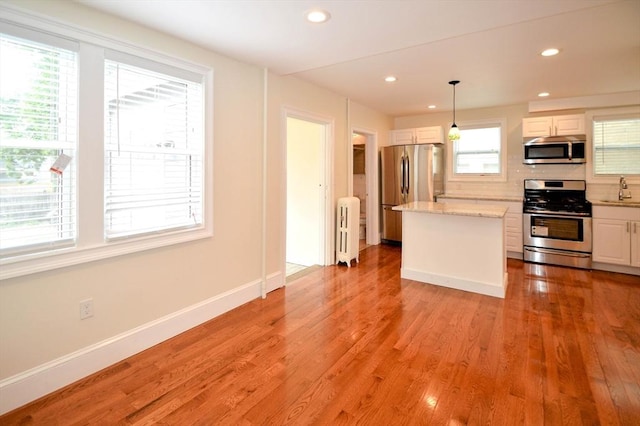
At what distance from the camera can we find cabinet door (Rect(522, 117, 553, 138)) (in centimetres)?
511

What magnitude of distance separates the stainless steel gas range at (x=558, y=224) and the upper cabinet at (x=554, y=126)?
748mm

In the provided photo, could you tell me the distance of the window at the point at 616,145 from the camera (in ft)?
15.9

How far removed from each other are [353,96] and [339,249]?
2.28 metres

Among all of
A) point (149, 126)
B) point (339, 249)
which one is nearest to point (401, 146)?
point (339, 249)

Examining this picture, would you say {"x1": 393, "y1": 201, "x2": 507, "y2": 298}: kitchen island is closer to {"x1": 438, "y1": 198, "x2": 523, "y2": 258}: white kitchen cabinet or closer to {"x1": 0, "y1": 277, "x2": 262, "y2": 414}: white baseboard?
{"x1": 438, "y1": 198, "x2": 523, "y2": 258}: white kitchen cabinet

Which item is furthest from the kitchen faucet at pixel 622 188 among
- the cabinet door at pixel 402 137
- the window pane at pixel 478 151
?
the cabinet door at pixel 402 137

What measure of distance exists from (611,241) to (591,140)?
5.19ft

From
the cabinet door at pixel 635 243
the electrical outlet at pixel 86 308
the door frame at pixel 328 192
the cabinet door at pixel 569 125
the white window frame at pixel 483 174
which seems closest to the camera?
the electrical outlet at pixel 86 308

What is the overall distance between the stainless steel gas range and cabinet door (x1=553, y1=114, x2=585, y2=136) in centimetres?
75

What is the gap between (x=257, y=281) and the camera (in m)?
3.64

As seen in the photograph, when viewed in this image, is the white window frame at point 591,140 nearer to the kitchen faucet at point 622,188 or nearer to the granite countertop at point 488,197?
the kitchen faucet at point 622,188

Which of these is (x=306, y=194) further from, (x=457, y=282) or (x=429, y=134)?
(x=429, y=134)

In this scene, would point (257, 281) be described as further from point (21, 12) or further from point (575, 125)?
point (575, 125)

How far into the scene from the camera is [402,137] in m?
6.32
